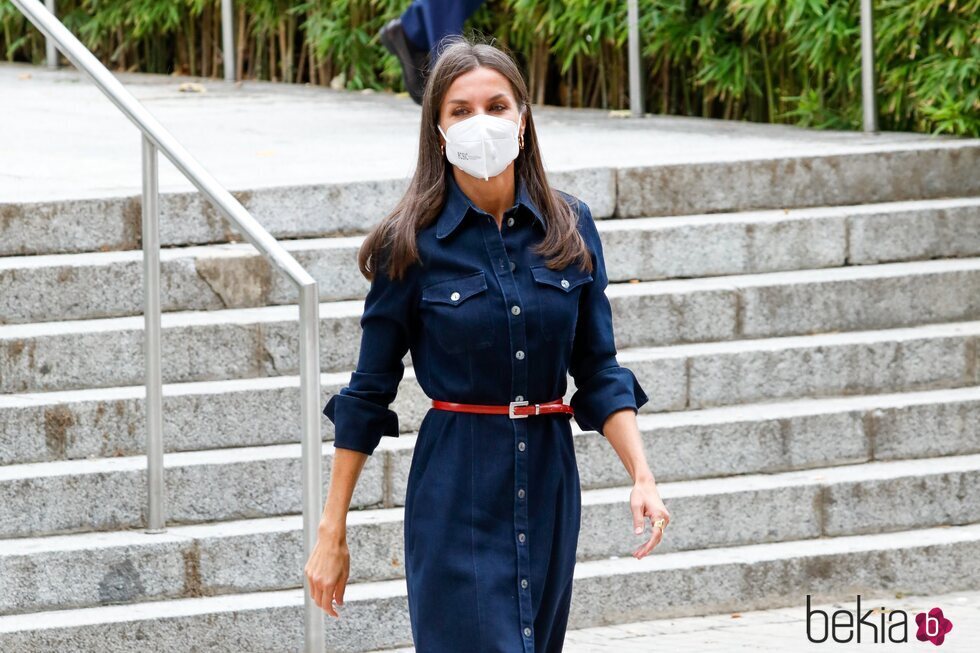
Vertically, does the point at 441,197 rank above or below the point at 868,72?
below

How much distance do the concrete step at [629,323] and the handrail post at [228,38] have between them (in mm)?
5570

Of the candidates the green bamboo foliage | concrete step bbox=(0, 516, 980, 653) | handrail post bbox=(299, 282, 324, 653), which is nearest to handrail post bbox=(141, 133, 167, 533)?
concrete step bbox=(0, 516, 980, 653)

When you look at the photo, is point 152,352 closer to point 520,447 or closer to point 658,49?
point 520,447

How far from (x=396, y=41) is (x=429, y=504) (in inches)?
184

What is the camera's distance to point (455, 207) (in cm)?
326

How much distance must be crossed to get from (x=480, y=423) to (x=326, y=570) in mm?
412

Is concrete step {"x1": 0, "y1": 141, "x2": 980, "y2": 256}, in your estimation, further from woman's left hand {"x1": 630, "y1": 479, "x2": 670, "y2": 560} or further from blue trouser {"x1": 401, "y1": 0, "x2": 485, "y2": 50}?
woman's left hand {"x1": 630, "y1": 479, "x2": 670, "y2": 560}

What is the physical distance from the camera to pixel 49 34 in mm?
5086

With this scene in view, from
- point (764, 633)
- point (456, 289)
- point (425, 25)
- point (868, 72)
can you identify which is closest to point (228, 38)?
point (425, 25)

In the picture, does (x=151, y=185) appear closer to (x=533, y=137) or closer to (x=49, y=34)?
(x=49, y=34)

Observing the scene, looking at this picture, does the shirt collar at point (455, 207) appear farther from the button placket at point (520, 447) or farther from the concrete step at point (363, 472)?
the concrete step at point (363, 472)

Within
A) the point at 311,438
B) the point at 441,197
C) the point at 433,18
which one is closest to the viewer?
the point at 441,197

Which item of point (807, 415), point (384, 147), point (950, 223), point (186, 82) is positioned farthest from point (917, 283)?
point (186, 82)

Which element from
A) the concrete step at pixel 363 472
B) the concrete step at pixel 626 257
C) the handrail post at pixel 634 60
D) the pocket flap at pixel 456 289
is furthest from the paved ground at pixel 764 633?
the handrail post at pixel 634 60
